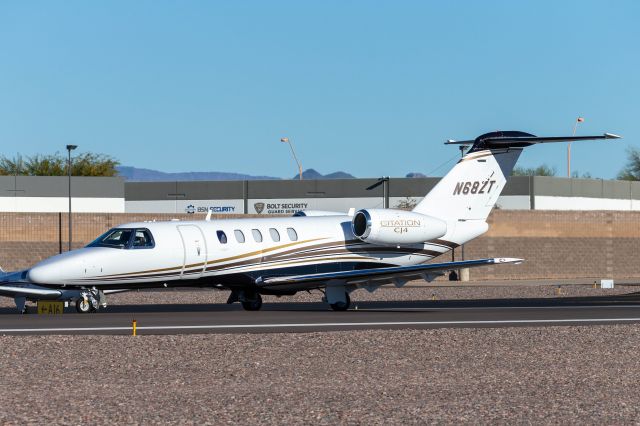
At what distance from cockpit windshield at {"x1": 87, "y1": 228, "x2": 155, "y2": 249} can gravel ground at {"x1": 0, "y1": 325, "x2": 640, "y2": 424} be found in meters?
7.80

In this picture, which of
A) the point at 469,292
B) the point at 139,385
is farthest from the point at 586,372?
the point at 469,292

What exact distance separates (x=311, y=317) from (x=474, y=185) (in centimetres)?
802

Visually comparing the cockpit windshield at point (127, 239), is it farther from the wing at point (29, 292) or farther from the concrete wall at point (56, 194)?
the concrete wall at point (56, 194)

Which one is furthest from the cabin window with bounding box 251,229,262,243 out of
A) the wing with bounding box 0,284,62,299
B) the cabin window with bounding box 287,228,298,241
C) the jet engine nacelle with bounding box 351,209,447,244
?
the wing with bounding box 0,284,62,299

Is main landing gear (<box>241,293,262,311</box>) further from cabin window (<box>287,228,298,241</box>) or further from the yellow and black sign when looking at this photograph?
the yellow and black sign

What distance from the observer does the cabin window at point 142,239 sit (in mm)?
28381

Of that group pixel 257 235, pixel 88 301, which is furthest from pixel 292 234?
pixel 88 301

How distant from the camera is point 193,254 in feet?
94.8

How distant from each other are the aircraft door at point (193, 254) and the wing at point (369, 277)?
1.64m

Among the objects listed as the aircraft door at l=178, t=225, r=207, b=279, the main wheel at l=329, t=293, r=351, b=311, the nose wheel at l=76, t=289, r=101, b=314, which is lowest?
the main wheel at l=329, t=293, r=351, b=311

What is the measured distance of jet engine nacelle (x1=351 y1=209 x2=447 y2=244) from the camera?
3067 cm

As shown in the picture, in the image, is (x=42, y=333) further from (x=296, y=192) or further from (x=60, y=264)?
(x=296, y=192)

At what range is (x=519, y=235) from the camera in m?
62.2

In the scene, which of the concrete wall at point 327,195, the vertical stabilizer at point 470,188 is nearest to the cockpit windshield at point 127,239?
the vertical stabilizer at point 470,188
